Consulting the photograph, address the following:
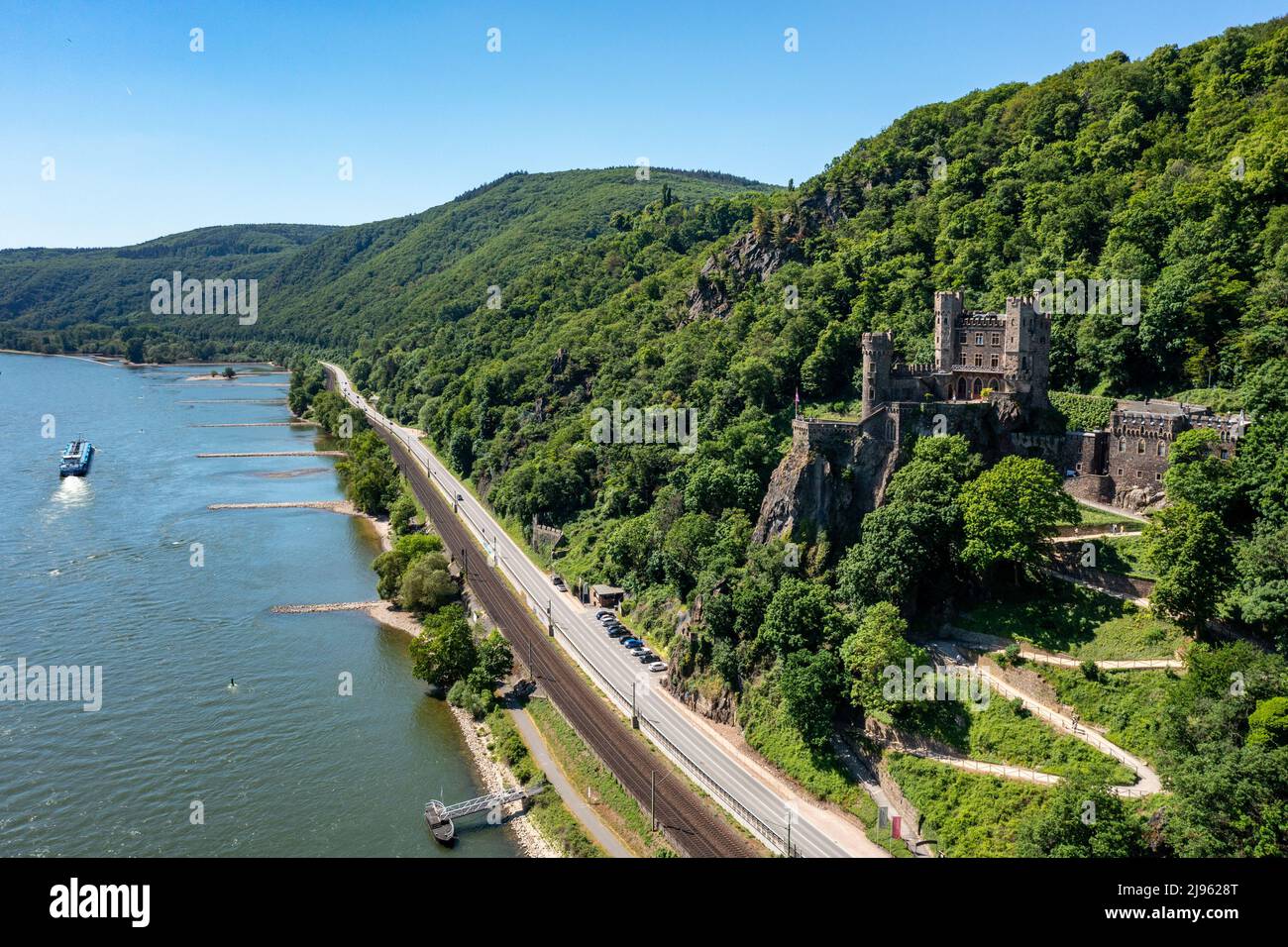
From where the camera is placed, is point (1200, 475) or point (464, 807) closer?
point (1200, 475)

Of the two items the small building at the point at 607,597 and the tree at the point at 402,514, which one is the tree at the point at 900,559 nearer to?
the small building at the point at 607,597

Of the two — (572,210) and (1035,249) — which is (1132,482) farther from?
(572,210)

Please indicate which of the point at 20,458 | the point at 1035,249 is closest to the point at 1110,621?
the point at 1035,249

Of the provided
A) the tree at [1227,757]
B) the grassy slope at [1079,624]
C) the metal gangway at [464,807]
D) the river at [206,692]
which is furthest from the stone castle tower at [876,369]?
the river at [206,692]

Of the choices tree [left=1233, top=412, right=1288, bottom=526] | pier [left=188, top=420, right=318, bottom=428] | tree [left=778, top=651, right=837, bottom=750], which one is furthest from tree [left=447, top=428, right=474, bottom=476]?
tree [left=1233, top=412, right=1288, bottom=526]

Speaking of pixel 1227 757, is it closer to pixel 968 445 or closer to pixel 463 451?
pixel 968 445

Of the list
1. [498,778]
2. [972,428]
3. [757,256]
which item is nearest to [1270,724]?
[972,428]
